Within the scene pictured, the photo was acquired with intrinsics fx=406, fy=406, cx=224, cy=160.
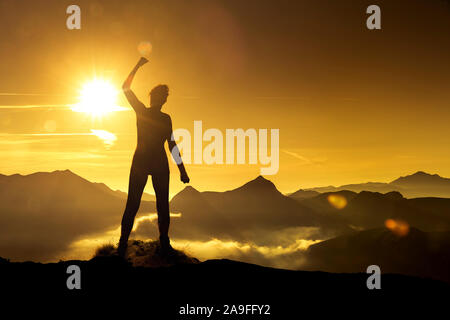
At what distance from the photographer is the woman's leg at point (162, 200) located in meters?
10.3

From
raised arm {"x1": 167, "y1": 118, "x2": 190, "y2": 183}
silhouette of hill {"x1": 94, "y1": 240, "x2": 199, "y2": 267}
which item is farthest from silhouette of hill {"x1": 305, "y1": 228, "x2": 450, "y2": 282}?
raised arm {"x1": 167, "y1": 118, "x2": 190, "y2": 183}

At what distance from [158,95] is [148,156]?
159 centimetres

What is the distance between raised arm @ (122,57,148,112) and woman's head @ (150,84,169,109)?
0.30m

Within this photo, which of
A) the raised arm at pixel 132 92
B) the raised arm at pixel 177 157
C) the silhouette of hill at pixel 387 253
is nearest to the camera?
the raised arm at pixel 132 92

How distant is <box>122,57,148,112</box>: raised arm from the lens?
10094mm

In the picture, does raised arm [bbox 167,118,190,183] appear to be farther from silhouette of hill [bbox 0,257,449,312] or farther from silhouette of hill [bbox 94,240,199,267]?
silhouette of hill [bbox 0,257,449,312]

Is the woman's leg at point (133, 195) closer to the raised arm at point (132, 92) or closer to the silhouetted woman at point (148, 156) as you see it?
the silhouetted woman at point (148, 156)

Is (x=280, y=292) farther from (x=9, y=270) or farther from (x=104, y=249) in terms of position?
(x=9, y=270)

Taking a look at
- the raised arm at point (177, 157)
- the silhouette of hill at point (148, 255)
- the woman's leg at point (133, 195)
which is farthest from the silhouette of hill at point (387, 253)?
the woman's leg at point (133, 195)

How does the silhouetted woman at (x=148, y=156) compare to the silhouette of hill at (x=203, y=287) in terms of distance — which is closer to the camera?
the silhouette of hill at (x=203, y=287)

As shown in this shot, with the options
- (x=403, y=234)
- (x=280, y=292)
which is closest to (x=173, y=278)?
(x=280, y=292)

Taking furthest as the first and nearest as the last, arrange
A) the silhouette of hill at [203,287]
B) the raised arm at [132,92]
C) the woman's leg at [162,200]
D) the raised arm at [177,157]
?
the raised arm at [177,157] < the woman's leg at [162,200] < the raised arm at [132,92] < the silhouette of hill at [203,287]
